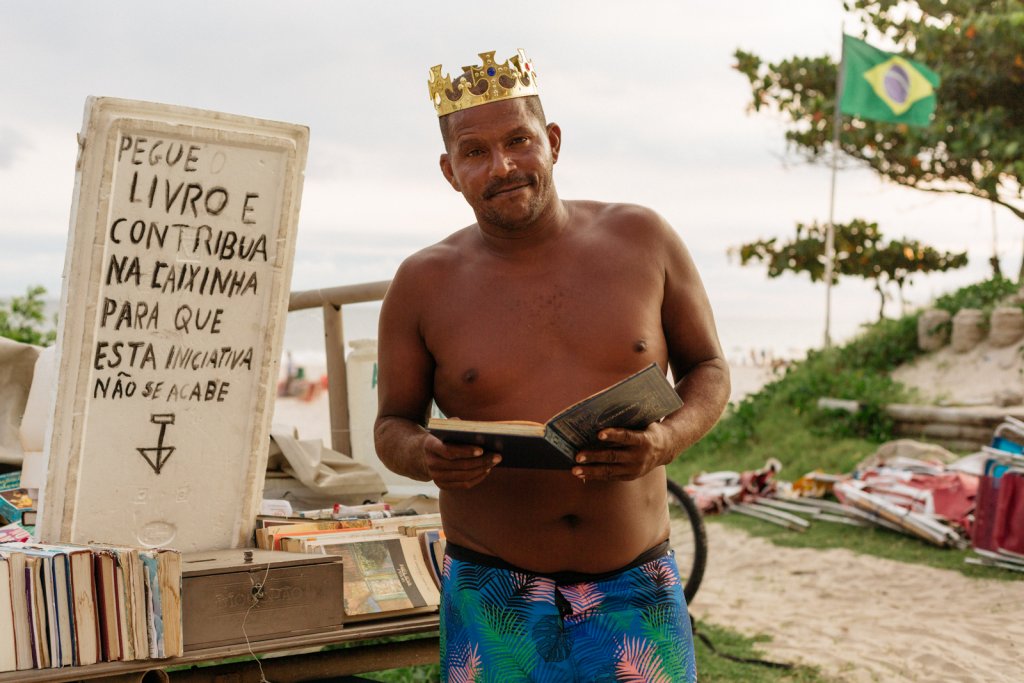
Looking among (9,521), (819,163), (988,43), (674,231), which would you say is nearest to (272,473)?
(9,521)

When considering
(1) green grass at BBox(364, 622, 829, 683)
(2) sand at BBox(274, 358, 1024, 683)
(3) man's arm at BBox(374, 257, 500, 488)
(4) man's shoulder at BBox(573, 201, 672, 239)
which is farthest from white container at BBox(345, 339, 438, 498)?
(4) man's shoulder at BBox(573, 201, 672, 239)

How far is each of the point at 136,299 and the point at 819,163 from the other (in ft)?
47.6

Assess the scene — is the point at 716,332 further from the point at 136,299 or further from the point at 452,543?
the point at 136,299

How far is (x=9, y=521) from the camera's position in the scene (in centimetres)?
339

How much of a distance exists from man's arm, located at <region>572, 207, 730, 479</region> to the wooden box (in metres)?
1.19

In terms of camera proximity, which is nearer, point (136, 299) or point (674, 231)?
point (674, 231)

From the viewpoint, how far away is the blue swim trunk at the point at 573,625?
1988 millimetres

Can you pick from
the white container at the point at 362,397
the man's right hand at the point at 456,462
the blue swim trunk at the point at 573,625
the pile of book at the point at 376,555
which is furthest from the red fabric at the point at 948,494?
the man's right hand at the point at 456,462

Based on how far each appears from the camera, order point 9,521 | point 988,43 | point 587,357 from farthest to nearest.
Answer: point 988,43 < point 9,521 < point 587,357

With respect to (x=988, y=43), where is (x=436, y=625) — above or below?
below

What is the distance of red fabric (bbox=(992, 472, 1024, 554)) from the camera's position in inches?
267

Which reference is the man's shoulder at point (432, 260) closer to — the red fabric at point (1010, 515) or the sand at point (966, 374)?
the red fabric at point (1010, 515)

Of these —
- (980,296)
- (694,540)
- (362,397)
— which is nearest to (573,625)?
(362,397)

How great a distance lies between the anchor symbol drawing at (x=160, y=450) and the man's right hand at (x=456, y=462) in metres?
1.33
